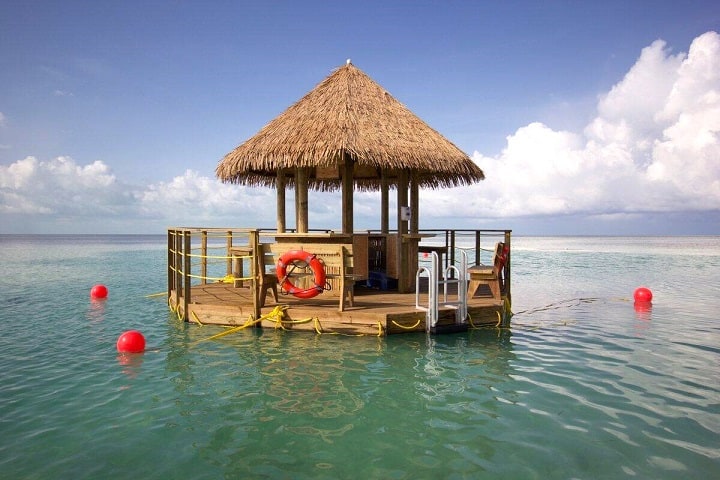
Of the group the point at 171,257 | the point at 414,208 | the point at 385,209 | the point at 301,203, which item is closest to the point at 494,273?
the point at 414,208

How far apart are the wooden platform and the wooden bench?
1.03 feet

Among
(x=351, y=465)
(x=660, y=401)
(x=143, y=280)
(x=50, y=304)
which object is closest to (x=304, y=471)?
(x=351, y=465)

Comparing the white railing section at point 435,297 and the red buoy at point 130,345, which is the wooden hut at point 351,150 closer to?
the white railing section at point 435,297

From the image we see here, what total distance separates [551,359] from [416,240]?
3741mm

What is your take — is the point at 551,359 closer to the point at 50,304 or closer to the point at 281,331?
the point at 281,331

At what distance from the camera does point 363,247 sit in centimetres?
1002

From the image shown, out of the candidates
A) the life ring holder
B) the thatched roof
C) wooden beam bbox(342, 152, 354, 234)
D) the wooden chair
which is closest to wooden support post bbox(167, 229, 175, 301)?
the thatched roof

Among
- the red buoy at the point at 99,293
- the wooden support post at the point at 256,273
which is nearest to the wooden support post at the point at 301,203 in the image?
the wooden support post at the point at 256,273

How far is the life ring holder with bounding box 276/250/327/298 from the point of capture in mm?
8586

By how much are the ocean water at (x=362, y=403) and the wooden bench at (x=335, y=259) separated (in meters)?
1.01

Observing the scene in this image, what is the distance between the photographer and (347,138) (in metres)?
9.02

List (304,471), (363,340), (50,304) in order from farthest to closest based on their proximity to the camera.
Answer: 1. (50,304)
2. (363,340)
3. (304,471)

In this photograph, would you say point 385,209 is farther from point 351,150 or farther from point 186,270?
point 186,270

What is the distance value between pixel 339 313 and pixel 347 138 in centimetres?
328
